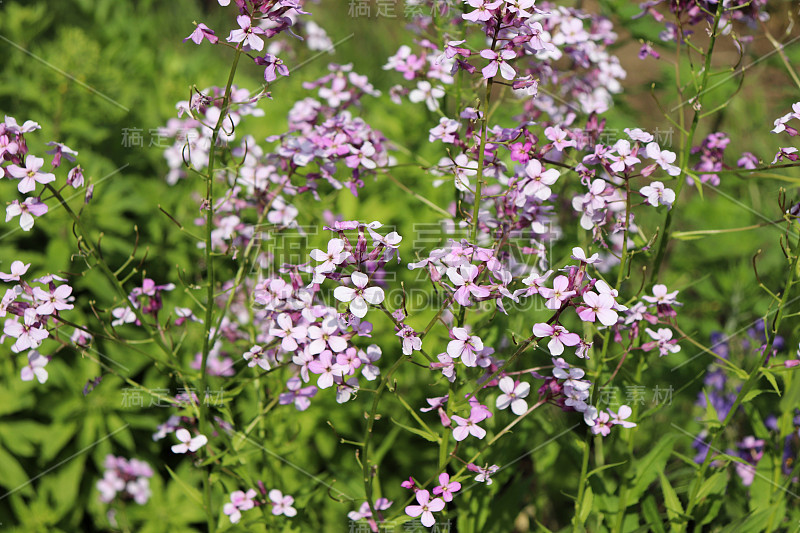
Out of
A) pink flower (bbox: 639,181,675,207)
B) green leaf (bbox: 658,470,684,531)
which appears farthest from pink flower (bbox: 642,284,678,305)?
green leaf (bbox: 658,470,684,531)

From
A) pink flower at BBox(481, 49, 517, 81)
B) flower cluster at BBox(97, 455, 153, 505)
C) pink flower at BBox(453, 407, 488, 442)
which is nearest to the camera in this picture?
pink flower at BBox(481, 49, 517, 81)

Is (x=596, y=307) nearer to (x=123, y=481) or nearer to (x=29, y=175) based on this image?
(x=29, y=175)

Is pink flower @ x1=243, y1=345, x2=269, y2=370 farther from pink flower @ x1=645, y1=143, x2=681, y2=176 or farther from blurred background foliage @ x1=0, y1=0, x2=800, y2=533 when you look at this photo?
pink flower @ x1=645, y1=143, x2=681, y2=176

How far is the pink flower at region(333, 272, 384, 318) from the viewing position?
193 cm

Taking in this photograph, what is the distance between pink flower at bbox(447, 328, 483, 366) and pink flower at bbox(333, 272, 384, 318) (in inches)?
9.2

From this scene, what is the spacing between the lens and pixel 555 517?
387 centimetres

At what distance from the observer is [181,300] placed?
13.3 ft

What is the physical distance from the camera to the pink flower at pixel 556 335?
6.20 feet

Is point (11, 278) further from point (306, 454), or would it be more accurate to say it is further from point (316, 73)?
point (316, 73)

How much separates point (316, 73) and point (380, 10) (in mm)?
1584

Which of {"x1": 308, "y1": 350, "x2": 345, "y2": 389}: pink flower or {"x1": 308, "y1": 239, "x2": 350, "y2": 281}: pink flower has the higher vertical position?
{"x1": 308, "y1": 239, "x2": 350, "y2": 281}: pink flower

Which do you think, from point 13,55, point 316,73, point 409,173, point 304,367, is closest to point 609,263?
point 409,173

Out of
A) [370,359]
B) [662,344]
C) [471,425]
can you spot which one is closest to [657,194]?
[662,344]

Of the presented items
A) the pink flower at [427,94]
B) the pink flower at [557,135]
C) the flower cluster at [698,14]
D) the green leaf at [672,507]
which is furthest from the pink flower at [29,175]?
the green leaf at [672,507]
